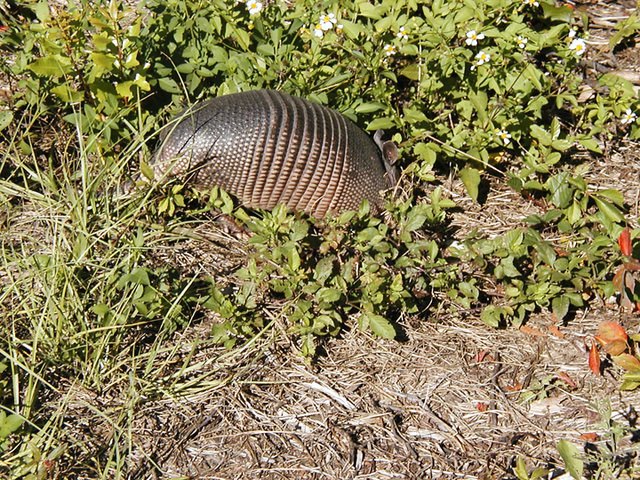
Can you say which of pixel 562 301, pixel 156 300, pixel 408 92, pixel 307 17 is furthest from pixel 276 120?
pixel 562 301

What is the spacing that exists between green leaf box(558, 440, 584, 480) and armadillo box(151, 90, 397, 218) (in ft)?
6.84

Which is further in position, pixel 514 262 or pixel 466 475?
pixel 514 262

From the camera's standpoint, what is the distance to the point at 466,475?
2812 millimetres

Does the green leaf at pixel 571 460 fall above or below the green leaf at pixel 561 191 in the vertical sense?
below

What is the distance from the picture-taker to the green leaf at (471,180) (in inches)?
155

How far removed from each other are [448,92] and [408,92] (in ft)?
1.43

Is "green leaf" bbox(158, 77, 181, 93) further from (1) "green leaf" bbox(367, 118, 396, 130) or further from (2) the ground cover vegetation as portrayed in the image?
(1) "green leaf" bbox(367, 118, 396, 130)

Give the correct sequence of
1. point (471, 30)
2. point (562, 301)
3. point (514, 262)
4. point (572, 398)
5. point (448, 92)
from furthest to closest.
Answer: point (448, 92) < point (471, 30) < point (514, 262) < point (562, 301) < point (572, 398)

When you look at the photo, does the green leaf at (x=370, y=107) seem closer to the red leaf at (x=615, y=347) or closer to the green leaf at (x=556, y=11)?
the green leaf at (x=556, y=11)

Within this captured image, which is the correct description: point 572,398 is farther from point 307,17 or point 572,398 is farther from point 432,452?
point 307,17

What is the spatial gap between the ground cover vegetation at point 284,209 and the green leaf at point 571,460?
0.04 ft

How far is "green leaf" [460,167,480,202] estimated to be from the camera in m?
3.94

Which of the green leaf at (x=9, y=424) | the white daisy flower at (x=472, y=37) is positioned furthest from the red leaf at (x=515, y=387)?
the green leaf at (x=9, y=424)

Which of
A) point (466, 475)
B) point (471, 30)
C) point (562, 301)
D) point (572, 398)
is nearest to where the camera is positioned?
point (466, 475)
